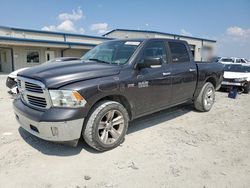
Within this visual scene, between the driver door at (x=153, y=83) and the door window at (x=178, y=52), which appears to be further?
the door window at (x=178, y=52)

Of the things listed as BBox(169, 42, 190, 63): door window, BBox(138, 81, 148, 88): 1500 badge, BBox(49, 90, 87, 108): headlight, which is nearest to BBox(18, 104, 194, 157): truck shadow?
BBox(49, 90, 87, 108): headlight

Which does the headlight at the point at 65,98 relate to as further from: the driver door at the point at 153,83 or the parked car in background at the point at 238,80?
the parked car in background at the point at 238,80

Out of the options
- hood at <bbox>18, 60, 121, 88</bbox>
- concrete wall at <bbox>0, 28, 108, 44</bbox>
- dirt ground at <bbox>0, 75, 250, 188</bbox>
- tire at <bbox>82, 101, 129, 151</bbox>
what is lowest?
dirt ground at <bbox>0, 75, 250, 188</bbox>

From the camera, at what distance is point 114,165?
11.1 feet

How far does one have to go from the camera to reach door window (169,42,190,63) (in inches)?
204

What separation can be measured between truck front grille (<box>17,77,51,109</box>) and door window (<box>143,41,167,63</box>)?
2048mm

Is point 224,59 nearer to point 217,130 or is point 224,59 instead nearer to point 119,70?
point 217,130

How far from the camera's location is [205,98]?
21.1 ft

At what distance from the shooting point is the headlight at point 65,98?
3219 mm

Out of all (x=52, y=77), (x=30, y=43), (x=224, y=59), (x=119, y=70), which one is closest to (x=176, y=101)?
(x=119, y=70)

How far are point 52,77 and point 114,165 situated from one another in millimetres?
1642

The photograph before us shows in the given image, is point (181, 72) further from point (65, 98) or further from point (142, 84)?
point (65, 98)

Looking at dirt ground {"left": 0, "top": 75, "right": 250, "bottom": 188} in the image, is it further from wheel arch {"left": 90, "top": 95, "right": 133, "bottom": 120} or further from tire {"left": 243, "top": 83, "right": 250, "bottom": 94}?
tire {"left": 243, "top": 83, "right": 250, "bottom": 94}

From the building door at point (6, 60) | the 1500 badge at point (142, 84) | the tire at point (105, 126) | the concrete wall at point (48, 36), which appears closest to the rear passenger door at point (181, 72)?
the 1500 badge at point (142, 84)
